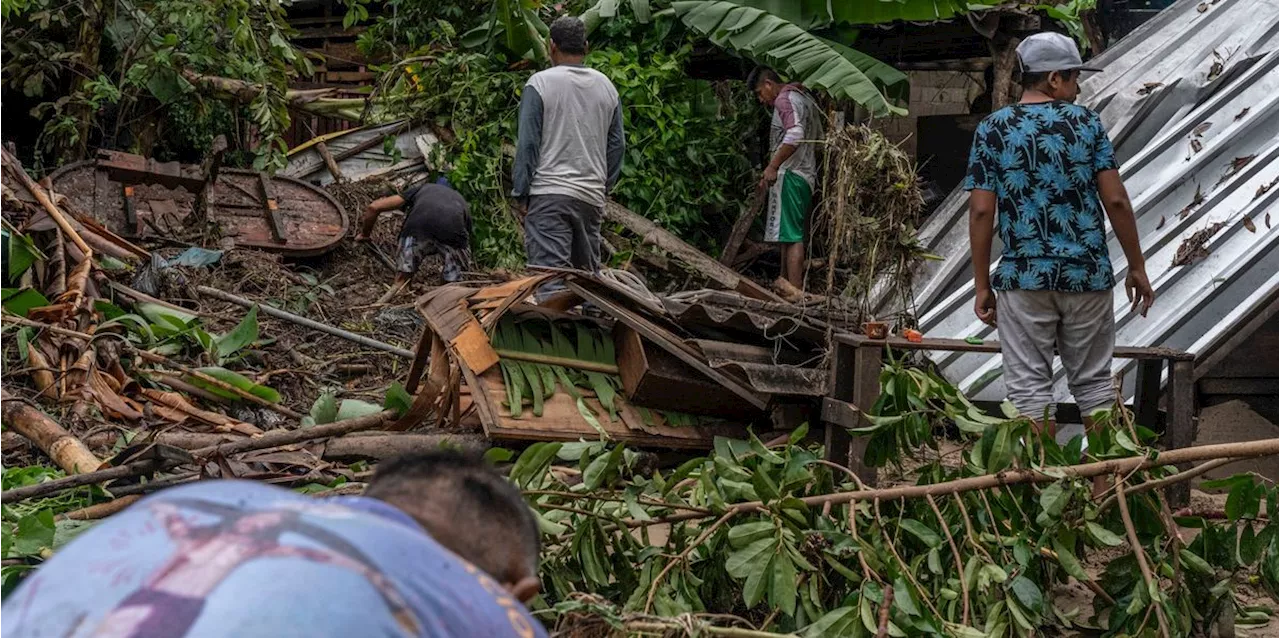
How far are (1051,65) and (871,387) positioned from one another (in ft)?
4.30

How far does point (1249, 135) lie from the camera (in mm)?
7492

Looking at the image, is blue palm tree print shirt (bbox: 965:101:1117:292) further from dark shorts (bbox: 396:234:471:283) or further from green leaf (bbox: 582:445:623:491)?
dark shorts (bbox: 396:234:471:283)

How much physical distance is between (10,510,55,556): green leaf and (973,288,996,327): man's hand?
329 centimetres

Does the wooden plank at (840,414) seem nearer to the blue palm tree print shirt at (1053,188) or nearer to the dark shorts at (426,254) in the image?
the blue palm tree print shirt at (1053,188)

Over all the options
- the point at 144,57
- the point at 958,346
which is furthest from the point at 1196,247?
the point at 144,57

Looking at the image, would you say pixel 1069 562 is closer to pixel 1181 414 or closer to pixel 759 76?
pixel 1181 414

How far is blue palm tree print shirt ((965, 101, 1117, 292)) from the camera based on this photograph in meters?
4.88

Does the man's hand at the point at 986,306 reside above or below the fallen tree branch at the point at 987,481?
above

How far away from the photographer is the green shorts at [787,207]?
33.7 feet

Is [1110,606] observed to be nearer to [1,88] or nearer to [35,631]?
[35,631]

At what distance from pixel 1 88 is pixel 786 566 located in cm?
1200

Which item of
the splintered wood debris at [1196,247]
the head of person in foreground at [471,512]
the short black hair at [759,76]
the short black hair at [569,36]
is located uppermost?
→ the short black hair at [569,36]

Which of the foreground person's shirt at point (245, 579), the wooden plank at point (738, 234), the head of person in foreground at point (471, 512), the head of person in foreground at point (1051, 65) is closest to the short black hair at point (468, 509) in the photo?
the head of person in foreground at point (471, 512)

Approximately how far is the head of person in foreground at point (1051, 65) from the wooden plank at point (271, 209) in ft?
26.3
